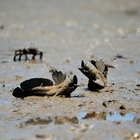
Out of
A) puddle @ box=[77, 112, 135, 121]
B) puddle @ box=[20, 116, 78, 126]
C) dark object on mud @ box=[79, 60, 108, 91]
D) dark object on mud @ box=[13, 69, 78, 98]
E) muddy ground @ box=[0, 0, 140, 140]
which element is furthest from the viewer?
dark object on mud @ box=[79, 60, 108, 91]

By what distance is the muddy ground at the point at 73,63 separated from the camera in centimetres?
365

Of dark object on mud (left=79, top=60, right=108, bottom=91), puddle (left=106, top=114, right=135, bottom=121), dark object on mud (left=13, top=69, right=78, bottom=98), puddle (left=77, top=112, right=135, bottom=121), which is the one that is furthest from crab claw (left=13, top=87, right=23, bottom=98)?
puddle (left=106, top=114, right=135, bottom=121)

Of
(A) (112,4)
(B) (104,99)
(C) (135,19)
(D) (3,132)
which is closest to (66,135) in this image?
(D) (3,132)

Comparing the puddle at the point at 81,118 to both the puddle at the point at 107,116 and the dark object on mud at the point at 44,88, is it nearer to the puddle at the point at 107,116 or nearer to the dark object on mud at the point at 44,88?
the puddle at the point at 107,116

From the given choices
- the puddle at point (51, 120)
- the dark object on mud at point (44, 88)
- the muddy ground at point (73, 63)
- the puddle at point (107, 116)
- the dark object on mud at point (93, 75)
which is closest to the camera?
the muddy ground at point (73, 63)

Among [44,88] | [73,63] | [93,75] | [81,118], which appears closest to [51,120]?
[81,118]

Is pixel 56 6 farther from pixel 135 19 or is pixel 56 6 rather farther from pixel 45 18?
pixel 135 19

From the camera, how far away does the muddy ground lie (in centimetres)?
365

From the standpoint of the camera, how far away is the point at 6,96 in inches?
189

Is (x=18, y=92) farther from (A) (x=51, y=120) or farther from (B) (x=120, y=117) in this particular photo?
(B) (x=120, y=117)

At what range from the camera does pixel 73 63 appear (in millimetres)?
7078

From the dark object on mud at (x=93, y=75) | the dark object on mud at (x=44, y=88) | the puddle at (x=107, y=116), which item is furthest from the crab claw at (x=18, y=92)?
the puddle at (x=107, y=116)

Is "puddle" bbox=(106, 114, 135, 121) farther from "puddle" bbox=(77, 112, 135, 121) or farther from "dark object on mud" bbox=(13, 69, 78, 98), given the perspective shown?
"dark object on mud" bbox=(13, 69, 78, 98)

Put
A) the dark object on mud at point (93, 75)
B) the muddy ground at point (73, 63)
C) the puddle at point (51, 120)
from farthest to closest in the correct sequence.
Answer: the dark object on mud at point (93, 75) < the puddle at point (51, 120) < the muddy ground at point (73, 63)
